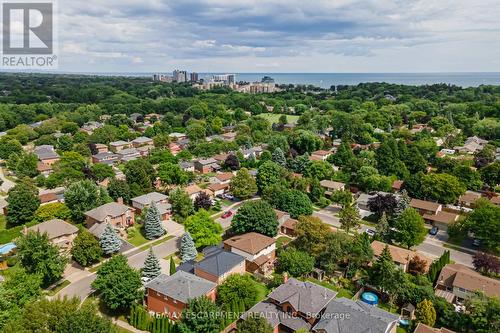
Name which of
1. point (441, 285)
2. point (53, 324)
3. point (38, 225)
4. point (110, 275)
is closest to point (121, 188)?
point (38, 225)

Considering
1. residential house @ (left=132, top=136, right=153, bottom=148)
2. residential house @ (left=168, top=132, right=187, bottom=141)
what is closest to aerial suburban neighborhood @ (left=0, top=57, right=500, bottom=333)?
residential house @ (left=132, top=136, right=153, bottom=148)

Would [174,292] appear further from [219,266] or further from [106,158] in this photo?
[106,158]

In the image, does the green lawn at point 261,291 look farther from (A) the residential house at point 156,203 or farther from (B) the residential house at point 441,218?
(B) the residential house at point 441,218

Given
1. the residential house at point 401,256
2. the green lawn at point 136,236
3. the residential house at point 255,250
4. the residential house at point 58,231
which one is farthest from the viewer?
the green lawn at point 136,236

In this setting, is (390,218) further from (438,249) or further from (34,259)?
(34,259)

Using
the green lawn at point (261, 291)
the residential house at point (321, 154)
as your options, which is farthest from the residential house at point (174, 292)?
the residential house at point (321, 154)

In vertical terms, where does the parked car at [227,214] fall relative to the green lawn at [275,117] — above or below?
below

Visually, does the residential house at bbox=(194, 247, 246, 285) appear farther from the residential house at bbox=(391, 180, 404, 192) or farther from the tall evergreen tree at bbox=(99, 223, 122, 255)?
the residential house at bbox=(391, 180, 404, 192)
